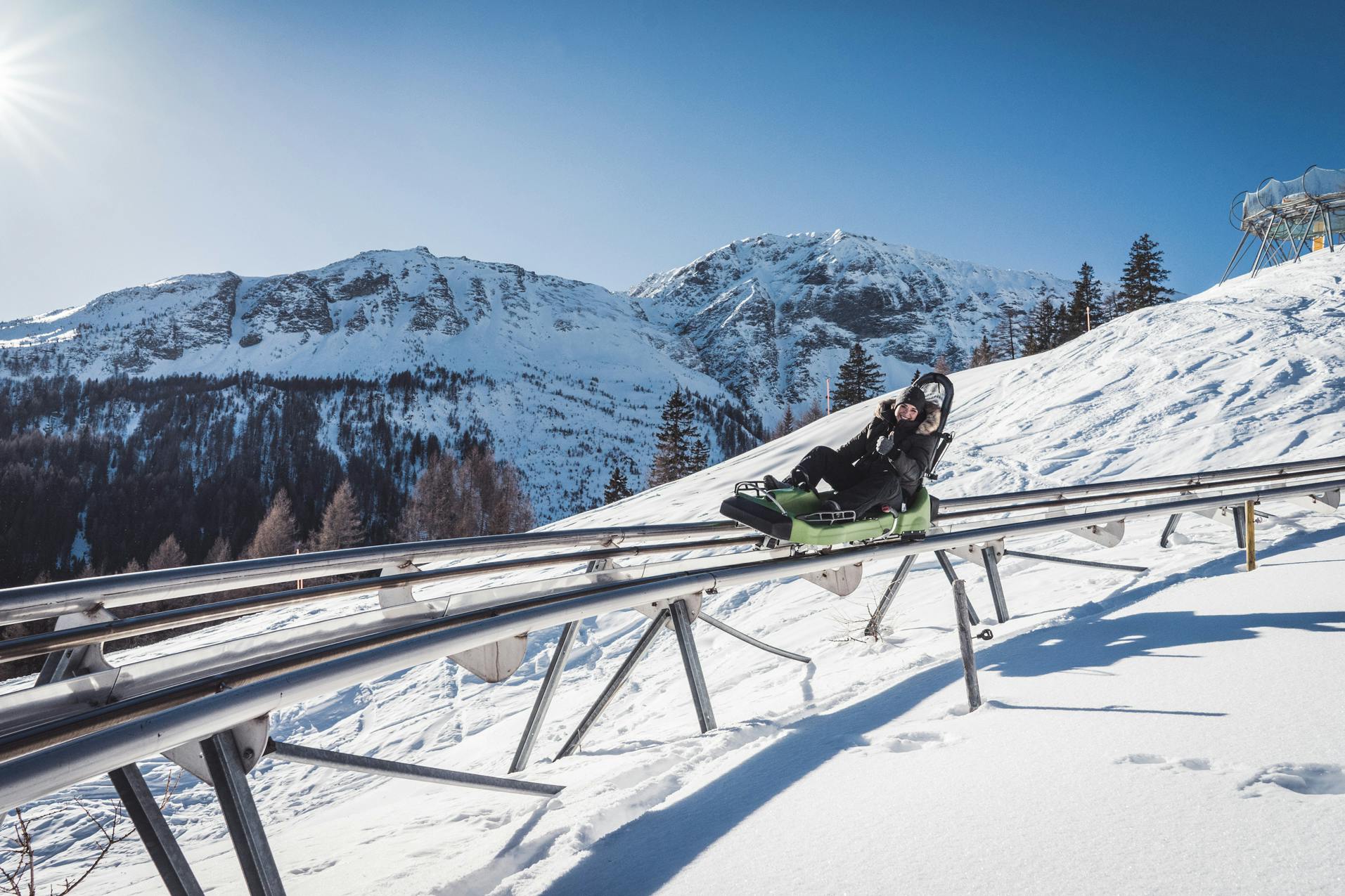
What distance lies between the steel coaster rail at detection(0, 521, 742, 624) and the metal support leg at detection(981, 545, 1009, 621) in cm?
213

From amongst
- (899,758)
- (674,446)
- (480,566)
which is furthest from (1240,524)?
(674,446)

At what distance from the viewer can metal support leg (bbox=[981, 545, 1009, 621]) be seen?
542 cm

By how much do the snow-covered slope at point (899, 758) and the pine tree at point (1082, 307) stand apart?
1680 inches

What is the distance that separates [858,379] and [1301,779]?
1903 inches

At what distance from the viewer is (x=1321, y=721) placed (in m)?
2.56

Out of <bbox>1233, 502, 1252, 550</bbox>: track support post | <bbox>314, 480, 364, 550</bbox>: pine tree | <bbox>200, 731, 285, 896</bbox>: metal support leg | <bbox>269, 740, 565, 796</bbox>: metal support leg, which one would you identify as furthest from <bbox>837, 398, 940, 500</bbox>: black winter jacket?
<bbox>314, 480, 364, 550</bbox>: pine tree

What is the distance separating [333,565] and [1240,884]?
450 cm

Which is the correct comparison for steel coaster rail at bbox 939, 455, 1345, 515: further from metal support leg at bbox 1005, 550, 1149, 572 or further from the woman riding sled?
the woman riding sled

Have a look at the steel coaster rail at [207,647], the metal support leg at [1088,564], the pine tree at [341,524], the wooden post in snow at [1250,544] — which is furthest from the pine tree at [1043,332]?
the pine tree at [341,524]

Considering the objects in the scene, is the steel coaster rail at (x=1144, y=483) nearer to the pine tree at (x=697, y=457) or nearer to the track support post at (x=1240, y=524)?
the track support post at (x=1240, y=524)

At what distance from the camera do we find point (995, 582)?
18.0ft

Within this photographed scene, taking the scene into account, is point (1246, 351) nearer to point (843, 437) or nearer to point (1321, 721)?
point (843, 437)

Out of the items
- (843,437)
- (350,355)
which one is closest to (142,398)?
(350,355)

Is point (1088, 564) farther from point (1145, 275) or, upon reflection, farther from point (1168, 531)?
point (1145, 275)
